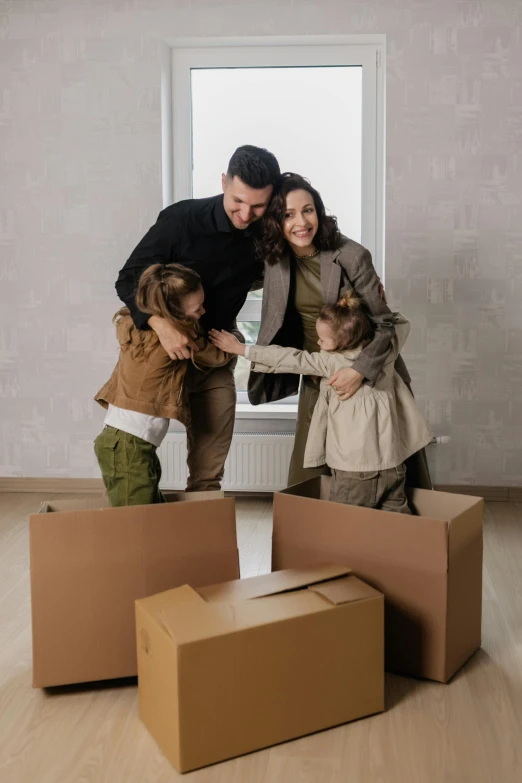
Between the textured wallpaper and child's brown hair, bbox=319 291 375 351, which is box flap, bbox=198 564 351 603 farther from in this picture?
the textured wallpaper

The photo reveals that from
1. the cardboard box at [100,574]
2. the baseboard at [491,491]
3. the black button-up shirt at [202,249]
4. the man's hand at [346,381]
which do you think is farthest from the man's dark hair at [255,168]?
the baseboard at [491,491]

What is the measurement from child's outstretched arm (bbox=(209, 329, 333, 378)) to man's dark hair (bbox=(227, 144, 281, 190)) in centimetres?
45

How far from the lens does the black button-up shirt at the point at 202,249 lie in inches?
92.3

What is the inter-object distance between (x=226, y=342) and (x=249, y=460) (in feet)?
4.62

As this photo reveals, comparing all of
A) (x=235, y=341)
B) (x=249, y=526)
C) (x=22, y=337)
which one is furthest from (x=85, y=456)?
(x=235, y=341)

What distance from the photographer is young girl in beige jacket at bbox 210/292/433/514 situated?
7.17 ft

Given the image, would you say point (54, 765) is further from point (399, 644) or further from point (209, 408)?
point (209, 408)

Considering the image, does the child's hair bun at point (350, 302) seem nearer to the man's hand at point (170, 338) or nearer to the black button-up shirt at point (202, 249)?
the black button-up shirt at point (202, 249)

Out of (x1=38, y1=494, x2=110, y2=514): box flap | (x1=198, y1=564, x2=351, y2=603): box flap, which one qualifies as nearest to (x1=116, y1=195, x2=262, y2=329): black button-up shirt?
(x1=38, y1=494, x2=110, y2=514): box flap

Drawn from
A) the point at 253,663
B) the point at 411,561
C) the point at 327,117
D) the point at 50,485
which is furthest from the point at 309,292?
the point at 50,485

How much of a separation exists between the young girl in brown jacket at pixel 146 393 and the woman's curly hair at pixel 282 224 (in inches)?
9.9

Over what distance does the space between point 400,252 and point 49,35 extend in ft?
6.20

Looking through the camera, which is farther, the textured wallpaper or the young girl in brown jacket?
the textured wallpaper

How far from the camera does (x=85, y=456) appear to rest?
3.81 m
